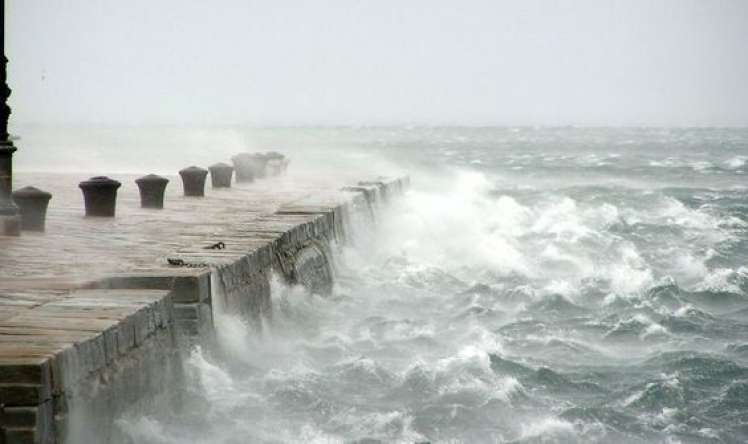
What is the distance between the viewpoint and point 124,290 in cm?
779

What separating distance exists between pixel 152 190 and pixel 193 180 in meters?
2.48

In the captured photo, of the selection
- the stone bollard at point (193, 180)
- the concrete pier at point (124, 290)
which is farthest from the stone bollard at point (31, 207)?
the stone bollard at point (193, 180)

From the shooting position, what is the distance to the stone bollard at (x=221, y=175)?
19906 mm

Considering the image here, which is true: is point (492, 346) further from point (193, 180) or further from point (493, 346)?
point (193, 180)

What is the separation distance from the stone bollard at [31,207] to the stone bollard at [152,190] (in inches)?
119

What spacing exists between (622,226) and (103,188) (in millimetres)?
14492

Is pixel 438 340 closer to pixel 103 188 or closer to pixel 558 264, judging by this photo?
pixel 103 188

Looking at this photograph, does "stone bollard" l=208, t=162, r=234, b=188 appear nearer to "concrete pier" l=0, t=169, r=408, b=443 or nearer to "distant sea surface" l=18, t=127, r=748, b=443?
"distant sea surface" l=18, t=127, r=748, b=443

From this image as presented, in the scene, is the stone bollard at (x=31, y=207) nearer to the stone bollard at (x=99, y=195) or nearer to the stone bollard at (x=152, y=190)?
the stone bollard at (x=99, y=195)

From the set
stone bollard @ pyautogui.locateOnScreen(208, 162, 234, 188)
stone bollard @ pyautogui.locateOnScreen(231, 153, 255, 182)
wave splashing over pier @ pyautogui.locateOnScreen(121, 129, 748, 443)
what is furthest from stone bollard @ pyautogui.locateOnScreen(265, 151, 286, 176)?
stone bollard @ pyautogui.locateOnScreen(208, 162, 234, 188)

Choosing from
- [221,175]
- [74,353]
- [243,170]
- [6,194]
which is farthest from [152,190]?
[74,353]

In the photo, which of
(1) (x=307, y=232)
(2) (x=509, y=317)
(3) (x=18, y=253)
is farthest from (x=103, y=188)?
(2) (x=509, y=317)

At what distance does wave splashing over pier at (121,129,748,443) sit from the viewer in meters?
8.53

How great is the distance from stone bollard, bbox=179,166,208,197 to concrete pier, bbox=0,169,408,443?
117 cm
